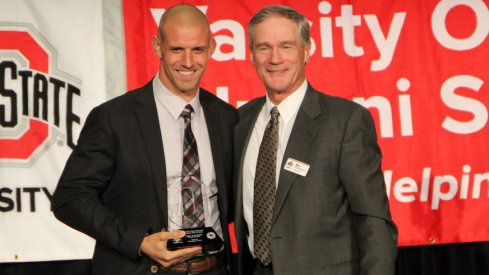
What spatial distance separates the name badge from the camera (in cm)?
215

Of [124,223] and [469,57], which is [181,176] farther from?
[469,57]

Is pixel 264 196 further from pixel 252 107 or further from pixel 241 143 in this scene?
pixel 252 107

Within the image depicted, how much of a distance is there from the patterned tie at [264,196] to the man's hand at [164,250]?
0.21 m

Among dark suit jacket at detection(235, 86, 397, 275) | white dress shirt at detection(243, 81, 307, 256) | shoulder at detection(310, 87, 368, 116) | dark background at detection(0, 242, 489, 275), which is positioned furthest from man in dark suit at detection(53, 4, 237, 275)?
dark background at detection(0, 242, 489, 275)

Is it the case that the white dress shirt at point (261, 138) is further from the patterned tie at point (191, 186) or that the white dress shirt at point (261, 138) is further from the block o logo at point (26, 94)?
the block o logo at point (26, 94)

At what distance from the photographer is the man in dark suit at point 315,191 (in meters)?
2.12

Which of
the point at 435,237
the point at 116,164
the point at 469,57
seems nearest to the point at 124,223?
the point at 116,164

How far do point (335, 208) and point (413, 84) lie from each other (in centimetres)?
149

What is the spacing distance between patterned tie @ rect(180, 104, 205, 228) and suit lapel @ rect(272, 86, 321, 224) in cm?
29

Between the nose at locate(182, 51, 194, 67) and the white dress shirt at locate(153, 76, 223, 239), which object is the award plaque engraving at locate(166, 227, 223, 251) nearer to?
the white dress shirt at locate(153, 76, 223, 239)

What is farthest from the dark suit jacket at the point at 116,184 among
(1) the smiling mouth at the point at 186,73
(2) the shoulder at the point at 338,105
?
(2) the shoulder at the point at 338,105

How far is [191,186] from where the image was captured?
2328 mm

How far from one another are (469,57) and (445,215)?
0.79 meters

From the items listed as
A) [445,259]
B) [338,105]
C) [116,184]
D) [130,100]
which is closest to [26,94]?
[130,100]
